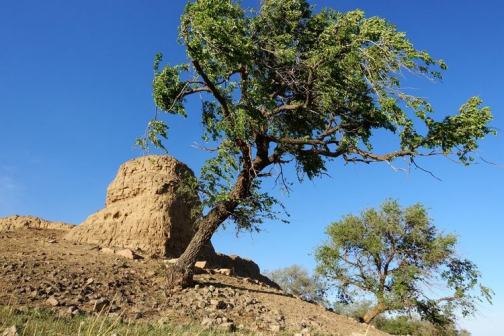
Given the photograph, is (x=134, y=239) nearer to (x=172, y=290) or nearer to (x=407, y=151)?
(x=172, y=290)

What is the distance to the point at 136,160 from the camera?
2431cm

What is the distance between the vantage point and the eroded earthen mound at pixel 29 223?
27.9 metres

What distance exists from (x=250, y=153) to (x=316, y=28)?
20.9ft

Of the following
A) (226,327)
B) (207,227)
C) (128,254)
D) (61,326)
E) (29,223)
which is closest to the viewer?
(61,326)

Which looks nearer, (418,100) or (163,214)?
(418,100)

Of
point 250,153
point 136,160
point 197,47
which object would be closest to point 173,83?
point 197,47

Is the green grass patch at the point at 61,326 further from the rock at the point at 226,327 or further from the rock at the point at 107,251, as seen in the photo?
the rock at the point at 107,251

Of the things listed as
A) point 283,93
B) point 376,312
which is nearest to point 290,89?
point 283,93

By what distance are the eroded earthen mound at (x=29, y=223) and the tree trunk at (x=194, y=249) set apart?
53.0ft

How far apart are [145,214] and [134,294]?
7919 millimetres

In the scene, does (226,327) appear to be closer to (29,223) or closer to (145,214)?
(145,214)

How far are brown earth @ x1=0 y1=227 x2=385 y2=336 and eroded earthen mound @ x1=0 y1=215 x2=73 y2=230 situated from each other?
10493 mm

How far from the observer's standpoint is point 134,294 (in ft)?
44.2

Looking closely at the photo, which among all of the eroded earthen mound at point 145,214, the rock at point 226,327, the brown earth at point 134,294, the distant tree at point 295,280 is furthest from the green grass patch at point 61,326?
the distant tree at point 295,280
